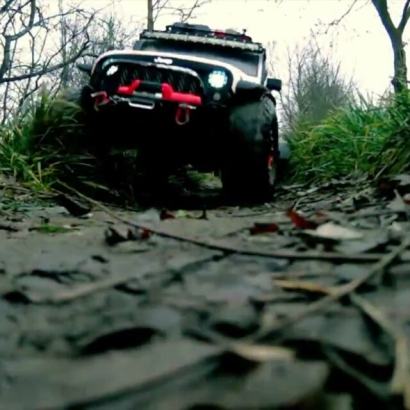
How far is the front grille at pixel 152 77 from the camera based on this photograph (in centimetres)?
394

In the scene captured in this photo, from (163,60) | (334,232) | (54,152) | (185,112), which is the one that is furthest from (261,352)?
(54,152)

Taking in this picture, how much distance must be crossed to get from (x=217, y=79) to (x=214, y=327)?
3.48 m

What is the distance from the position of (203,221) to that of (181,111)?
1.85 metres

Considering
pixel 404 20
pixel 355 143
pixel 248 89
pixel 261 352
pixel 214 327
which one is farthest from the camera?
pixel 404 20

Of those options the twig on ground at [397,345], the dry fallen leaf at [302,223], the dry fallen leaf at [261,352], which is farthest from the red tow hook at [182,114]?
the dry fallen leaf at [261,352]

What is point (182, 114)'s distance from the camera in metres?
3.85

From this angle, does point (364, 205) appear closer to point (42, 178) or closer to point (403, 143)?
point (403, 143)

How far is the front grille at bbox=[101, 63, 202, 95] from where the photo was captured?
3.94 meters

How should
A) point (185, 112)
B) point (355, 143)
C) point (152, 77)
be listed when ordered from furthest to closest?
1. point (355, 143)
2. point (152, 77)
3. point (185, 112)

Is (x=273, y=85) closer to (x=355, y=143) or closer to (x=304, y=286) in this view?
(x=355, y=143)

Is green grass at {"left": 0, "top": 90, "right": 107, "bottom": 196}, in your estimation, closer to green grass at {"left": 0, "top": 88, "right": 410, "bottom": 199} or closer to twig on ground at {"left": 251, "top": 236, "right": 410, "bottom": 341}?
green grass at {"left": 0, "top": 88, "right": 410, "bottom": 199}

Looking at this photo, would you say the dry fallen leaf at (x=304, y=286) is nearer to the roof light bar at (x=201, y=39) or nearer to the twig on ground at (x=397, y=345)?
the twig on ground at (x=397, y=345)

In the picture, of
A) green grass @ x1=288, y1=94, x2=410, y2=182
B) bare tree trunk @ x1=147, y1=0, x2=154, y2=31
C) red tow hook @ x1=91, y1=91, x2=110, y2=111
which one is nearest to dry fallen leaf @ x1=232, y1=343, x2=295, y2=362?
green grass @ x1=288, y1=94, x2=410, y2=182

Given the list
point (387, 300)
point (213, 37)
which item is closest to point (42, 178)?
point (213, 37)
